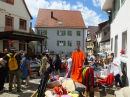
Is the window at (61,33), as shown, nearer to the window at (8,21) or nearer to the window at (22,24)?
the window at (22,24)

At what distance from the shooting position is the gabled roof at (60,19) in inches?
1266

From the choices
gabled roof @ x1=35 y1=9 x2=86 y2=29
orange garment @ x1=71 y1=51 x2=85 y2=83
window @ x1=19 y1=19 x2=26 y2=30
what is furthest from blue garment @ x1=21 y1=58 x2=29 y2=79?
gabled roof @ x1=35 y1=9 x2=86 y2=29

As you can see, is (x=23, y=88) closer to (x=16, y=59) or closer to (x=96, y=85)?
(x=16, y=59)

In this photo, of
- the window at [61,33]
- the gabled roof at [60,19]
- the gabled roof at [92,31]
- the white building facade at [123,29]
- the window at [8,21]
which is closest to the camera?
the white building facade at [123,29]

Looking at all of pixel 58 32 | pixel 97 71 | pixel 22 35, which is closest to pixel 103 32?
pixel 58 32

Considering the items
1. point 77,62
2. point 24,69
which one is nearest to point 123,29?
point 77,62

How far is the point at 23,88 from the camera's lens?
21.6ft

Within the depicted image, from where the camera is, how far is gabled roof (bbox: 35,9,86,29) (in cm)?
3216

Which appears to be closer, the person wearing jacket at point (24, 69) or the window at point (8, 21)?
the person wearing jacket at point (24, 69)

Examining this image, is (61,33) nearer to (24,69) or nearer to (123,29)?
(123,29)

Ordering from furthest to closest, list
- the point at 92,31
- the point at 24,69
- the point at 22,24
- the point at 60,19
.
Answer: the point at 92,31 → the point at 60,19 → the point at 22,24 → the point at 24,69

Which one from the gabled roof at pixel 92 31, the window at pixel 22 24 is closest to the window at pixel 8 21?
the window at pixel 22 24

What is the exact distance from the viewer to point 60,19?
1344 inches

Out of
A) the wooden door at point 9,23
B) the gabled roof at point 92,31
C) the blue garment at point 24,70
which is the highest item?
the gabled roof at point 92,31
